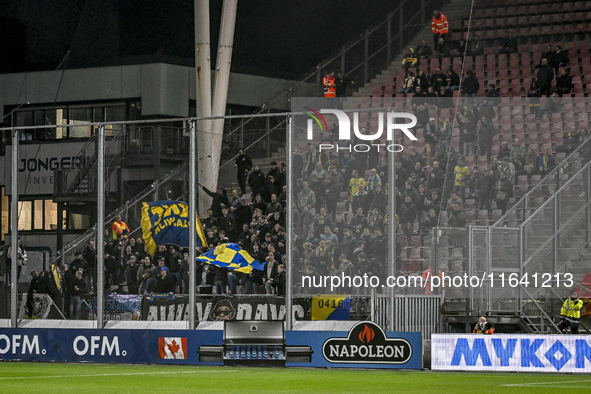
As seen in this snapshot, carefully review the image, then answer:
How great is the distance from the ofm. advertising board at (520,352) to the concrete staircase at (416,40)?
449 inches

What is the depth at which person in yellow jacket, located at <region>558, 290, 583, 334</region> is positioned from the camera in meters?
18.1

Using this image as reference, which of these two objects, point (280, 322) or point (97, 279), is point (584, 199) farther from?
point (97, 279)

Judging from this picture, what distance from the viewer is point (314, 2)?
34.1 metres

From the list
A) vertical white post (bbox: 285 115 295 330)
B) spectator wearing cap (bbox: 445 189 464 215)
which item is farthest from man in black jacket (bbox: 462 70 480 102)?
vertical white post (bbox: 285 115 295 330)

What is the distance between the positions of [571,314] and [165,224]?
7139 millimetres

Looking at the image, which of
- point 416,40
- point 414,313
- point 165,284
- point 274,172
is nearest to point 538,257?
point 414,313

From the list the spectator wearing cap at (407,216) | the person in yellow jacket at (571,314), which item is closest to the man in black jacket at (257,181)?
the spectator wearing cap at (407,216)

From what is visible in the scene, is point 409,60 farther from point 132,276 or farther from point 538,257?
point 132,276

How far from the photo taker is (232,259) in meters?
17.0

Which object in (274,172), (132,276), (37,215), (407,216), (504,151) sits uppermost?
(504,151)

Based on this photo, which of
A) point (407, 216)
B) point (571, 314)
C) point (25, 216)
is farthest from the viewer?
point (25, 216)

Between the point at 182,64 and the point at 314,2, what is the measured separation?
16.4ft

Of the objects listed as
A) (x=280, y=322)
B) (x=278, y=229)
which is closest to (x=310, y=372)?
(x=280, y=322)

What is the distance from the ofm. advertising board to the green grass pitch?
0.61 ft
